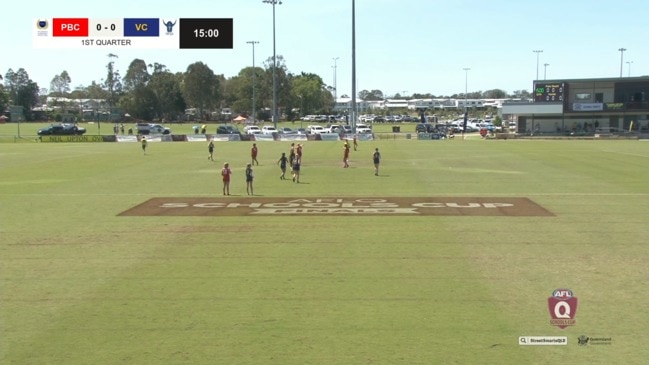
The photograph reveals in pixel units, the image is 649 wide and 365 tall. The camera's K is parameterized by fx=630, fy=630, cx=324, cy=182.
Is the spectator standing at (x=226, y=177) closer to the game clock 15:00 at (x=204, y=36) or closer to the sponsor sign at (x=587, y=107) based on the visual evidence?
the game clock 15:00 at (x=204, y=36)

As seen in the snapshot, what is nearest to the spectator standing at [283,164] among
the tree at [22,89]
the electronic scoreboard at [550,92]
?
the electronic scoreboard at [550,92]

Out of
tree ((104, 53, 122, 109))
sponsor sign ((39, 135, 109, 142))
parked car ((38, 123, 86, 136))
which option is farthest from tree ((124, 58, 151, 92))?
sponsor sign ((39, 135, 109, 142))

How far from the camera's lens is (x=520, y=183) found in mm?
32375

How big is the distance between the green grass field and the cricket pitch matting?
102 cm

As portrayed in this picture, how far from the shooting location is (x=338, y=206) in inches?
987

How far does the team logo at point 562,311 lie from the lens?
1117 centimetres

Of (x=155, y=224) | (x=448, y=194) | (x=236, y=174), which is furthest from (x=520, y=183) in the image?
(x=155, y=224)

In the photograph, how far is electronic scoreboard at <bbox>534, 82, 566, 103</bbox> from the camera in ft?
270

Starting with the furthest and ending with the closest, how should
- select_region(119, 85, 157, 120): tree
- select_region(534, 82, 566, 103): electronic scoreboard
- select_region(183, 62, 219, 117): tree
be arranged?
select_region(183, 62, 219, 117): tree
select_region(119, 85, 157, 120): tree
select_region(534, 82, 566, 103): electronic scoreboard

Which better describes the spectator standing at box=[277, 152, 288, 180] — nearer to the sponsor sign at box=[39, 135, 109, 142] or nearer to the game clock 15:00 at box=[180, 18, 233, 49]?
the game clock 15:00 at box=[180, 18, 233, 49]

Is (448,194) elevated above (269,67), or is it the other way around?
(269,67)

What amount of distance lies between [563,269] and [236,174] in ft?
82.2

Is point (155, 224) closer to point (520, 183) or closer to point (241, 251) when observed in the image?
point (241, 251)

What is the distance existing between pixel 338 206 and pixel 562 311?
14.2 metres
